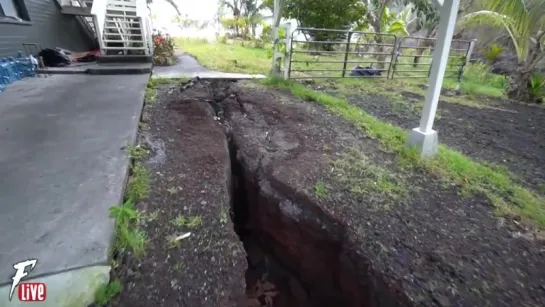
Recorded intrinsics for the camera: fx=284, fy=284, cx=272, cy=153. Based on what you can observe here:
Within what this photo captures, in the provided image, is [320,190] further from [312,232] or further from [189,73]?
[189,73]

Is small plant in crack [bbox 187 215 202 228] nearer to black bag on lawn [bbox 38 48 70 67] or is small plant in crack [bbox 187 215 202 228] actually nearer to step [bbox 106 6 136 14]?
black bag on lawn [bbox 38 48 70 67]

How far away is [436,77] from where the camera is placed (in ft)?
7.64

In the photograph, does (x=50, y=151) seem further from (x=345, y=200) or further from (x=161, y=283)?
(x=345, y=200)

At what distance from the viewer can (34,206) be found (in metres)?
1.44

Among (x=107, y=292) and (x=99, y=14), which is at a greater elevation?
(x=99, y=14)

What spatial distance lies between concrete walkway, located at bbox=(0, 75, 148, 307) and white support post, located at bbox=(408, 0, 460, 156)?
2.38m

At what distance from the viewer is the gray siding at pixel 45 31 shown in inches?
158

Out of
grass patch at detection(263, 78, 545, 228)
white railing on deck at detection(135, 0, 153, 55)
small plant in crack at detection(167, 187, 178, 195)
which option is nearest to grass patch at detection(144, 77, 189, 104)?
white railing on deck at detection(135, 0, 153, 55)

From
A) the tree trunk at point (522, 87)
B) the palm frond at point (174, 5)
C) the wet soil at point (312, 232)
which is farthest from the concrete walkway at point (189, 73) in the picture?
the palm frond at point (174, 5)

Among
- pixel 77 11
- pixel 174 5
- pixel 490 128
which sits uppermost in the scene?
pixel 174 5

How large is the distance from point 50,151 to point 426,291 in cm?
244

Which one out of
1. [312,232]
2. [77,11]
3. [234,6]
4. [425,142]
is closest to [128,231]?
[312,232]

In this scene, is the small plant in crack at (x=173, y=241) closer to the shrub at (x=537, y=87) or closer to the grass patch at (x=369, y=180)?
the grass patch at (x=369, y=180)

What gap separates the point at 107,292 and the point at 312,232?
1148 millimetres
